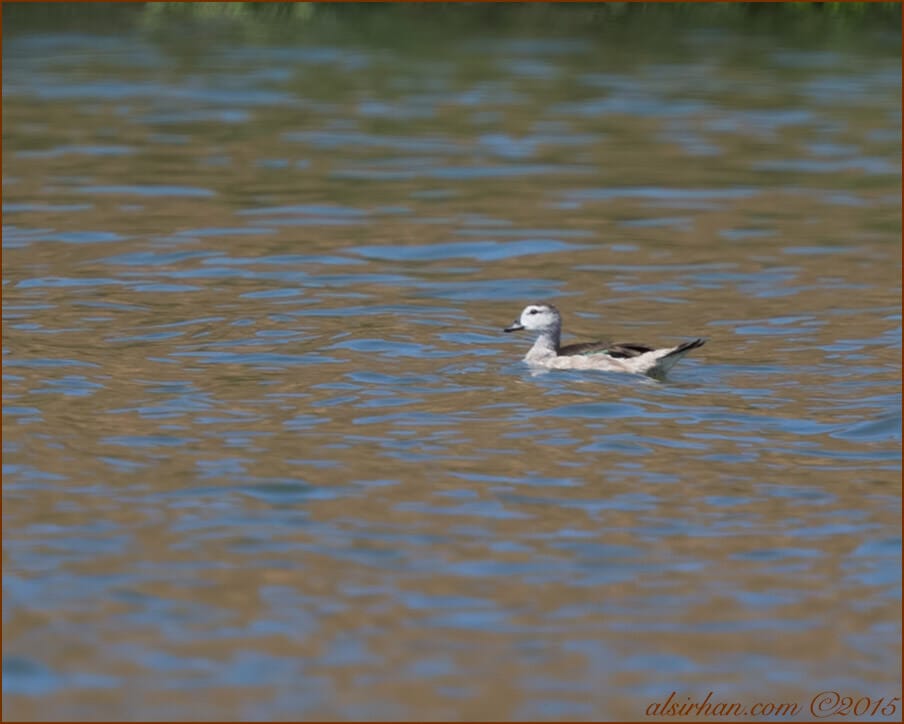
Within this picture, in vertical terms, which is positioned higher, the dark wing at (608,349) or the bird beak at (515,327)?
the dark wing at (608,349)

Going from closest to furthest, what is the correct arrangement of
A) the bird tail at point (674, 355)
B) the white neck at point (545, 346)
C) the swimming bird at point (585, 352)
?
the bird tail at point (674, 355) → the swimming bird at point (585, 352) → the white neck at point (545, 346)

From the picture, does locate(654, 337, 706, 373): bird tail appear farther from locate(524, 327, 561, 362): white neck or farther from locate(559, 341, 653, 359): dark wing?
locate(524, 327, 561, 362): white neck

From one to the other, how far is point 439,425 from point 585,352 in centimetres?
220

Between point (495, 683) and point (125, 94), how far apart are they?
79.6ft

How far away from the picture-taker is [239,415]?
12492 millimetres

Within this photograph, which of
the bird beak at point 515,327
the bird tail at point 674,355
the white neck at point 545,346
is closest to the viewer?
the bird tail at point 674,355

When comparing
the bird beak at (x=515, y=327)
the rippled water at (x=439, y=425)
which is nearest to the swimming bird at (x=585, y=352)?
the bird beak at (x=515, y=327)

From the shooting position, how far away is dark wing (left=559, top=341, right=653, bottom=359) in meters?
13.7

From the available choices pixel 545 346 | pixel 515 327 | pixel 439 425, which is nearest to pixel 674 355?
pixel 545 346

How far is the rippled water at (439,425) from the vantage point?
838 cm

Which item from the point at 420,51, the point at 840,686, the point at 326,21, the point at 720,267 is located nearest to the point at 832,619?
the point at 840,686

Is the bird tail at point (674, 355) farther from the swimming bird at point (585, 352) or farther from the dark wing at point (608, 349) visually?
the dark wing at point (608, 349)

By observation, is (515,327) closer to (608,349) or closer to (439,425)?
(608,349)

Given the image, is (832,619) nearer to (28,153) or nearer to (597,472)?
(597,472)
